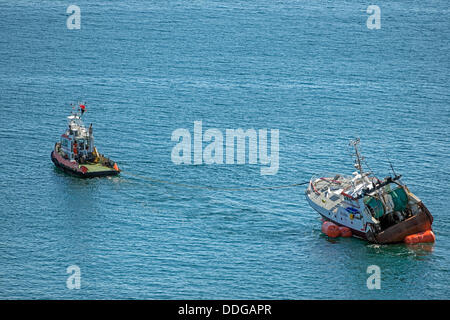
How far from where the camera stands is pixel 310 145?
17912 cm

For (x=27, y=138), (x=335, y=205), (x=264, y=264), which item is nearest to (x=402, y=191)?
(x=335, y=205)

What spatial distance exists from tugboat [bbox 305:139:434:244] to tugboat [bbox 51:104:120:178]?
40.4 m

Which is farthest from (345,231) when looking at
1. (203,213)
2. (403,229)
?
(203,213)

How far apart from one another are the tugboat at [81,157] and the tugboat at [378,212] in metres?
40.4

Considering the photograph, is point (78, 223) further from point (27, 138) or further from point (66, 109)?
point (66, 109)

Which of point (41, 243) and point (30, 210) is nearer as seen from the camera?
point (41, 243)

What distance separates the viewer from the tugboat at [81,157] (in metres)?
163

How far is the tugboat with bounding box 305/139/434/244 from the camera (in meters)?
138

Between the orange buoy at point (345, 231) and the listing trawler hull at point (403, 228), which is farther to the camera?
the orange buoy at point (345, 231)

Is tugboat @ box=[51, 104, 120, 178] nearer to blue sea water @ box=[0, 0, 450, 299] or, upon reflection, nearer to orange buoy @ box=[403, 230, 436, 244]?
blue sea water @ box=[0, 0, 450, 299]

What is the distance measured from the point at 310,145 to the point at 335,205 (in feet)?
121

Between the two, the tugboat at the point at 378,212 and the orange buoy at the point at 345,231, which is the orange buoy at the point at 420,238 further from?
the orange buoy at the point at 345,231

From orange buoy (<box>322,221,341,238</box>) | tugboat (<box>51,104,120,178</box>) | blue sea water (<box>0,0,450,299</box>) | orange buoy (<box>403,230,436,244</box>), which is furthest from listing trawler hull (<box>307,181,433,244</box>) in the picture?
tugboat (<box>51,104,120,178</box>)

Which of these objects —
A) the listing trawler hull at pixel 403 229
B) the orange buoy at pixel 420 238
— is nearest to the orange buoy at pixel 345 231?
the listing trawler hull at pixel 403 229
